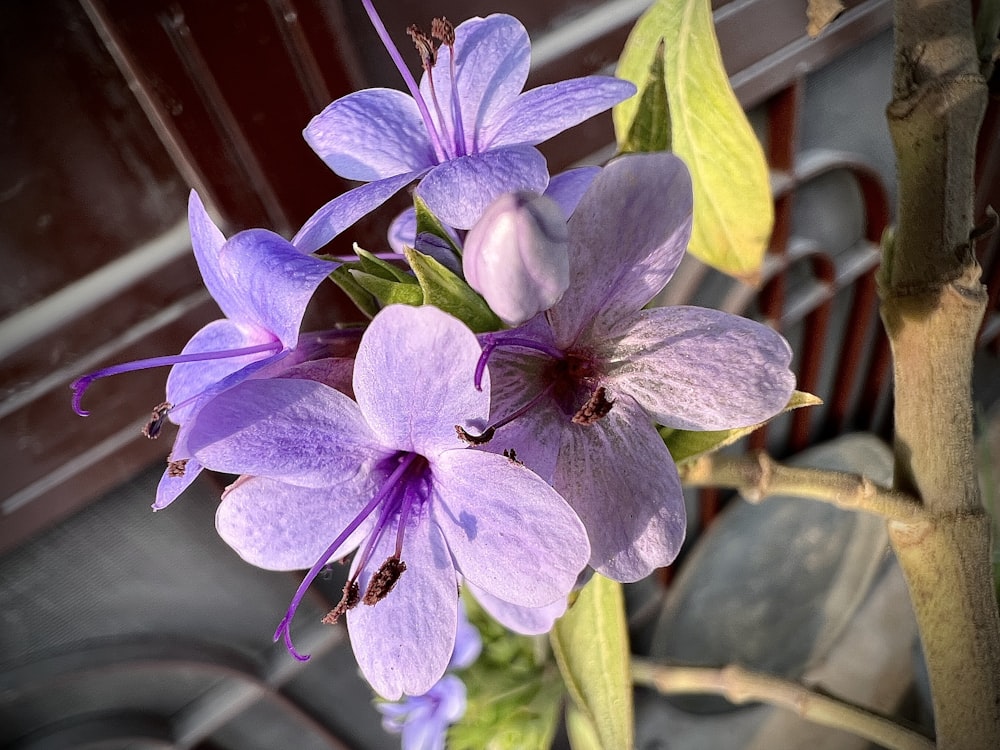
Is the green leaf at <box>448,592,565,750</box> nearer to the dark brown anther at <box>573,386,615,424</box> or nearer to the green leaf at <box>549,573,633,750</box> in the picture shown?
the green leaf at <box>549,573,633,750</box>

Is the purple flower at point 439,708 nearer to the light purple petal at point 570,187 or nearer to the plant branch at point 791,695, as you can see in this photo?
the plant branch at point 791,695

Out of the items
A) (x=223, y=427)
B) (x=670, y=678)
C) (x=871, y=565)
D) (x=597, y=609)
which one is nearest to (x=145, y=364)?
(x=223, y=427)

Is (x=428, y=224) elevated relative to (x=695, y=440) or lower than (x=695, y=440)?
elevated

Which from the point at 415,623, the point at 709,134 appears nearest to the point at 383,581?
the point at 415,623

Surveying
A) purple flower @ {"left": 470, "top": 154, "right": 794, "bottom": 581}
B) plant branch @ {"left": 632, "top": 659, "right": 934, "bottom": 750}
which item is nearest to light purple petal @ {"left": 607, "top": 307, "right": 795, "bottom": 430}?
purple flower @ {"left": 470, "top": 154, "right": 794, "bottom": 581}

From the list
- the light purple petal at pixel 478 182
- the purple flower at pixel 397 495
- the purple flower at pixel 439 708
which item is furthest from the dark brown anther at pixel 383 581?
the purple flower at pixel 439 708

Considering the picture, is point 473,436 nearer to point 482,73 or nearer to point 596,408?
point 596,408
